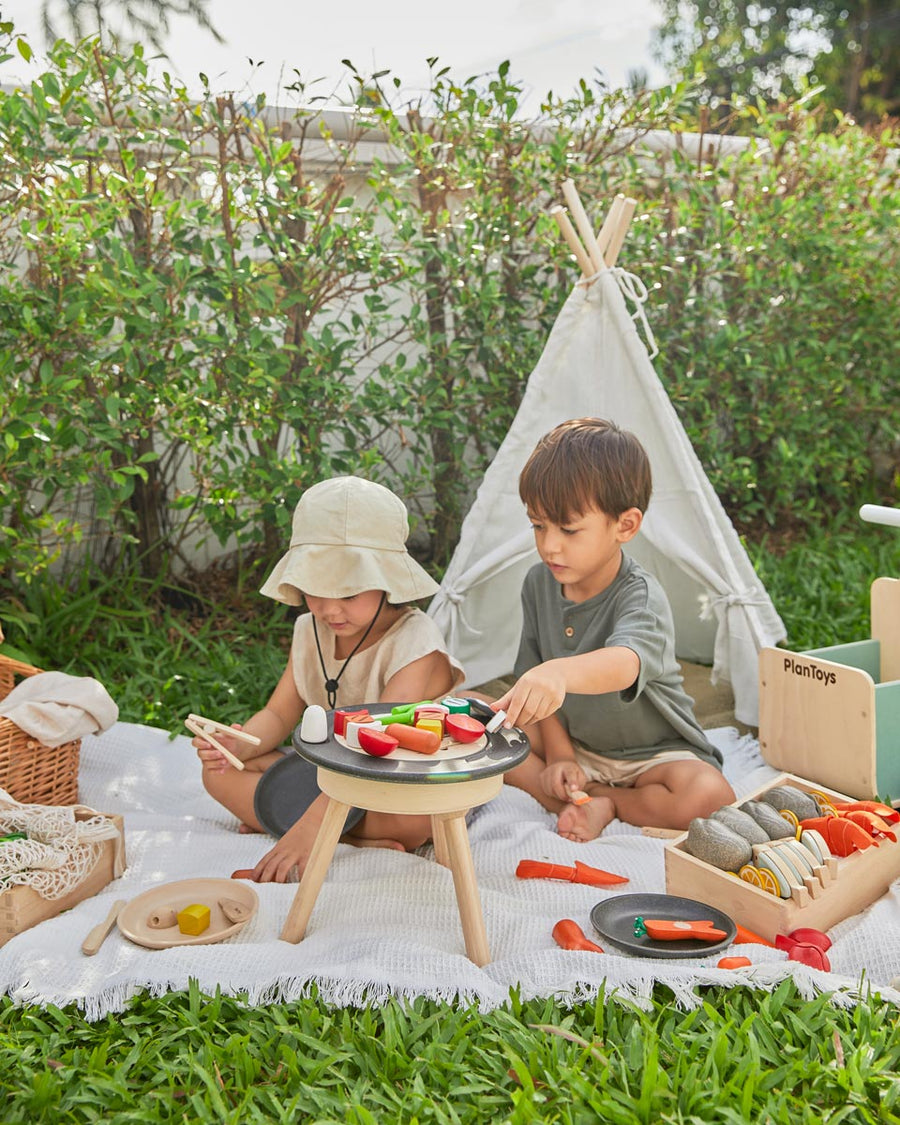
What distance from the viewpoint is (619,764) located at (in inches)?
104

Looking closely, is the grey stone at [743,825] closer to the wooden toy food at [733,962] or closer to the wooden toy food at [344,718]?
the wooden toy food at [733,962]

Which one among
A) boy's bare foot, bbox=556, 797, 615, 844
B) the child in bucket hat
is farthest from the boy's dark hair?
boy's bare foot, bbox=556, 797, 615, 844

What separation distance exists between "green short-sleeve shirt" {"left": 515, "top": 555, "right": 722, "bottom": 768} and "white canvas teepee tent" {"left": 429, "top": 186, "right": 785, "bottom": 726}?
52 cm

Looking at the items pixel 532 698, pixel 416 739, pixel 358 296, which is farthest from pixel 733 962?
pixel 358 296

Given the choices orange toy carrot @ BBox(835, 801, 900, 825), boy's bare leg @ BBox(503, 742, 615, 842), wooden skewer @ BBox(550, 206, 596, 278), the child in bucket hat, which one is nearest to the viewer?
orange toy carrot @ BBox(835, 801, 900, 825)

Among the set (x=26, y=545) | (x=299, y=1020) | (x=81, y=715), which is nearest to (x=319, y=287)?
(x=26, y=545)

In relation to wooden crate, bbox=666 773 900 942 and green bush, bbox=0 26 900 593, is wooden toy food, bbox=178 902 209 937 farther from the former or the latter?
green bush, bbox=0 26 900 593

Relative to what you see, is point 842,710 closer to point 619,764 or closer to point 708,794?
point 708,794

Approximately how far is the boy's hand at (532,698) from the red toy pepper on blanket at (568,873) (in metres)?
0.44

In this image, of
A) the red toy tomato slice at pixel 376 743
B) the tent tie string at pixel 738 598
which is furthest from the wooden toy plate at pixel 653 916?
the tent tie string at pixel 738 598

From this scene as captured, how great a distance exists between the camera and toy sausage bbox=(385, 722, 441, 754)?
6.06 ft

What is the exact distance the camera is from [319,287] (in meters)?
3.51

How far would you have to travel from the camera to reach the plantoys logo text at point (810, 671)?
262 cm

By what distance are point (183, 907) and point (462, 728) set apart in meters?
0.70
